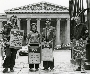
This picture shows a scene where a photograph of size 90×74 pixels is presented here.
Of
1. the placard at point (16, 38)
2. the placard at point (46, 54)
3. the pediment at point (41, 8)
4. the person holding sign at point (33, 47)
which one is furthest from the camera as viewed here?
the pediment at point (41, 8)

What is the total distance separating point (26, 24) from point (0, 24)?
8408mm

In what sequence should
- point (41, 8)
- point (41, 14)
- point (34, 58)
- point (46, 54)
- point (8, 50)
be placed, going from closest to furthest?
1. point (8, 50)
2. point (34, 58)
3. point (46, 54)
4. point (41, 8)
5. point (41, 14)

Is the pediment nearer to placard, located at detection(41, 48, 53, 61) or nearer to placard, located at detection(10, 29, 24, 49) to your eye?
placard, located at detection(41, 48, 53, 61)

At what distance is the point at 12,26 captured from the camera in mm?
11188

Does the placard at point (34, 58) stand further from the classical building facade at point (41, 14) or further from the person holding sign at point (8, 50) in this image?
the classical building facade at point (41, 14)

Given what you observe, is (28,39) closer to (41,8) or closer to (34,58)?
(34,58)

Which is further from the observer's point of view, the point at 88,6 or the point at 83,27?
the point at 88,6

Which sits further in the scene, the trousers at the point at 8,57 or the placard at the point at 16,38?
the placard at the point at 16,38

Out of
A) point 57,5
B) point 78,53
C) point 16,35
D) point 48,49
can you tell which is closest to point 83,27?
point 78,53

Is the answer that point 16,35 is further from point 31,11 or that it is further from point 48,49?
point 31,11

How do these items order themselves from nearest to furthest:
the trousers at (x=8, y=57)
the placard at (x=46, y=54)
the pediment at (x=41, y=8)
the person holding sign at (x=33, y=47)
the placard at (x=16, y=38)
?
the trousers at (x=8, y=57), the placard at (x=16, y=38), the person holding sign at (x=33, y=47), the placard at (x=46, y=54), the pediment at (x=41, y=8)

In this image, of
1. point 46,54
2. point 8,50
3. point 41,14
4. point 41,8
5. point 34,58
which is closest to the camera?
point 8,50

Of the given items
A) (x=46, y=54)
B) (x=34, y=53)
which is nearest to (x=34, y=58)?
(x=34, y=53)

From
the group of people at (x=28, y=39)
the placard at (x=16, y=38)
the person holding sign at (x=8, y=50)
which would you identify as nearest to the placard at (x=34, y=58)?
the group of people at (x=28, y=39)
